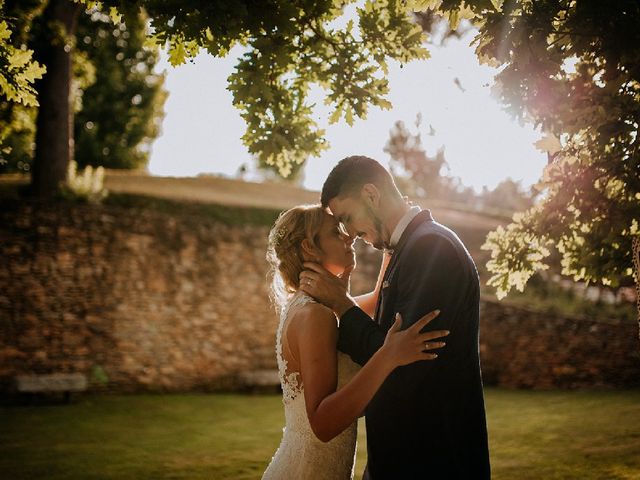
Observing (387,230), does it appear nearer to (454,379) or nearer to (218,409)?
(454,379)

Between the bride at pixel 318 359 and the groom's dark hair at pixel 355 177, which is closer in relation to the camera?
the bride at pixel 318 359

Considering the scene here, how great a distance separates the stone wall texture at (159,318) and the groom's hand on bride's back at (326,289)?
39.7 feet

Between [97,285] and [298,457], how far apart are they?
12614 millimetres

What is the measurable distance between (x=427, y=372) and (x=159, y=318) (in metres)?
13.3

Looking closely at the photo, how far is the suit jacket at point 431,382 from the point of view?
307 centimetres

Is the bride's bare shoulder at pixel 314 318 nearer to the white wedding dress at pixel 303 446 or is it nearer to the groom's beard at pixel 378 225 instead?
the white wedding dress at pixel 303 446

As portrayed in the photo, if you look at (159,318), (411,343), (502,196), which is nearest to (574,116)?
(411,343)

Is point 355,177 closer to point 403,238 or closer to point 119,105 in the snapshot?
point 403,238

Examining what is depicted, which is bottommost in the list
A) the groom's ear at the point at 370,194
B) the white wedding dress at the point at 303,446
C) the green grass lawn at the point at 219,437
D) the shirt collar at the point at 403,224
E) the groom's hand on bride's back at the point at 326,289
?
the green grass lawn at the point at 219,437

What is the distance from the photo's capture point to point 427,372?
10.1ft

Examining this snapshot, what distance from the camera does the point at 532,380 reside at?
50.8 feet

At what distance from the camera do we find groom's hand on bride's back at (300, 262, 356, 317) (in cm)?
334

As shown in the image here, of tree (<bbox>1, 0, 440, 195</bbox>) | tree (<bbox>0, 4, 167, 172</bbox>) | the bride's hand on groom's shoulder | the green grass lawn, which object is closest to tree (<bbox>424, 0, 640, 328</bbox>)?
tree (<bbox>1, 0, 440, 195</bbox>)

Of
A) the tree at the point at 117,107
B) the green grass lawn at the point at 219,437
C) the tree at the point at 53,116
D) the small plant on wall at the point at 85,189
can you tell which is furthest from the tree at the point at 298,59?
the tree at the point at 117,107
